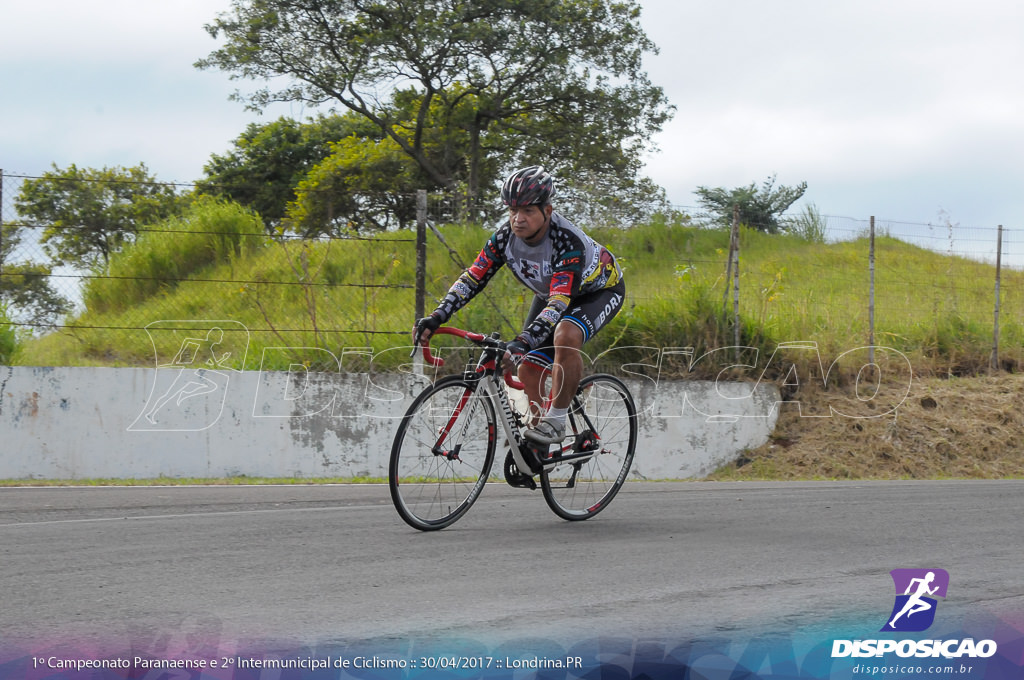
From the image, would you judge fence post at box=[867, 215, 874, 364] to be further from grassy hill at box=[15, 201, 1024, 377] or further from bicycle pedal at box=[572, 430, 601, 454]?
bicycle pedal at box=[572, 430, 601, 454]

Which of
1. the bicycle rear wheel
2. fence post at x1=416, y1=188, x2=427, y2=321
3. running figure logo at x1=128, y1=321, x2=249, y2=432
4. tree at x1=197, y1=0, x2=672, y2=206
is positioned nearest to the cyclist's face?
the bicycle rear wheel

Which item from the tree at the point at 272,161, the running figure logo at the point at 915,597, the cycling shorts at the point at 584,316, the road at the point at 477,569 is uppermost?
the tree at the point at 272,161

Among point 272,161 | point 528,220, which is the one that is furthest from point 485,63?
point 528,220

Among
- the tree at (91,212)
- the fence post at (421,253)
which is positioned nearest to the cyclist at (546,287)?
the fence post at (421,253)

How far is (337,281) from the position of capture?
36.7ft

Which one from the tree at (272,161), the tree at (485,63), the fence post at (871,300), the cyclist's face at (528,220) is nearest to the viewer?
the cyclist's face at (528,220)

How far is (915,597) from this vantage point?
4035 mm

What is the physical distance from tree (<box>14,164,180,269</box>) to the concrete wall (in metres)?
1.52

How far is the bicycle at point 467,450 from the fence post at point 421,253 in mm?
4928

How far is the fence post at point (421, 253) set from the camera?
36.0ft

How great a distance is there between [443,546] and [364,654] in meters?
1.88

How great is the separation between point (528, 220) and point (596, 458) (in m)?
1.73

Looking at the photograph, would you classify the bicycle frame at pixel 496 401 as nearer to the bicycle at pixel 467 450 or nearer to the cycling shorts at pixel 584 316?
the bicycle at pixel 467 450

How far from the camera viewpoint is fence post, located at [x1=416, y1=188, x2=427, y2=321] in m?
11.0
